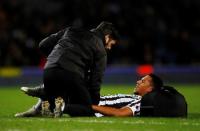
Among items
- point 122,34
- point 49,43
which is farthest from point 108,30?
point 122,34

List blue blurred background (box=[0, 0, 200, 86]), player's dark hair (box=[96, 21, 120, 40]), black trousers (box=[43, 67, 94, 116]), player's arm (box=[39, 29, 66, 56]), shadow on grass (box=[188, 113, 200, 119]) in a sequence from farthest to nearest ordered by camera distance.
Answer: blue blurred background (box=[0, 0, 200, 86]) < shadow on grass (box=[188, 113, 200, 119]) < player's arm (box=[39, 29, 66, 56]) < player's dark hair (box=[96, 21, 120, 40]) < black trousers (box=[43, 67, 94, 116])

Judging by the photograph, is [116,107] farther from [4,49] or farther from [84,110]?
[4,49]

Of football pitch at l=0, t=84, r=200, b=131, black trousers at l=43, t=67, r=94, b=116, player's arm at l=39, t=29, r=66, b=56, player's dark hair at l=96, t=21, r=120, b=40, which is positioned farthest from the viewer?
player's arm at l=39, t=29, r=66, b=56

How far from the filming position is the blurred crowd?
75.0 ft

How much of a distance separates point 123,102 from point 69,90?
41.3 inches

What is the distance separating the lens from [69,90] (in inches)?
451

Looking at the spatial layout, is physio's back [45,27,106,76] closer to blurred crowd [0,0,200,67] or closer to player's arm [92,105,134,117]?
player's arm [92,105,134,117]

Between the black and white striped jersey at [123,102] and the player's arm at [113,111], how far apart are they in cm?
8

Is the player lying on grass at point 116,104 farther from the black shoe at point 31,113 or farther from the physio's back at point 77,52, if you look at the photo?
the physio's back at point 77,52

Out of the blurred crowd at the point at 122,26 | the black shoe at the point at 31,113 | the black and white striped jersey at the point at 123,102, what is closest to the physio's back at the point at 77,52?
the black shoe at the point at 31,113

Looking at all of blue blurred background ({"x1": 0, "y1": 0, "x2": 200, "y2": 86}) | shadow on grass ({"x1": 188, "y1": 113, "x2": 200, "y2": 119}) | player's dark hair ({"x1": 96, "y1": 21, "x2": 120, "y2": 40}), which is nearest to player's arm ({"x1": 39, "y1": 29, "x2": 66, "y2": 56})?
player's dark hair ({"x1": 96, "y1": 21, "x2": 120, "y2": 40})

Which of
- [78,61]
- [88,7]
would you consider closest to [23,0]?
[88,7]

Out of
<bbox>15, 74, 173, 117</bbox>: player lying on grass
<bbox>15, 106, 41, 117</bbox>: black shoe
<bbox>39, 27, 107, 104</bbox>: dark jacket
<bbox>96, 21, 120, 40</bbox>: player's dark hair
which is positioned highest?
<bbox>96, 21, 120, 40</bbox>: player's dark hair

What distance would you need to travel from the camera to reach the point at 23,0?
2484 centimetres
